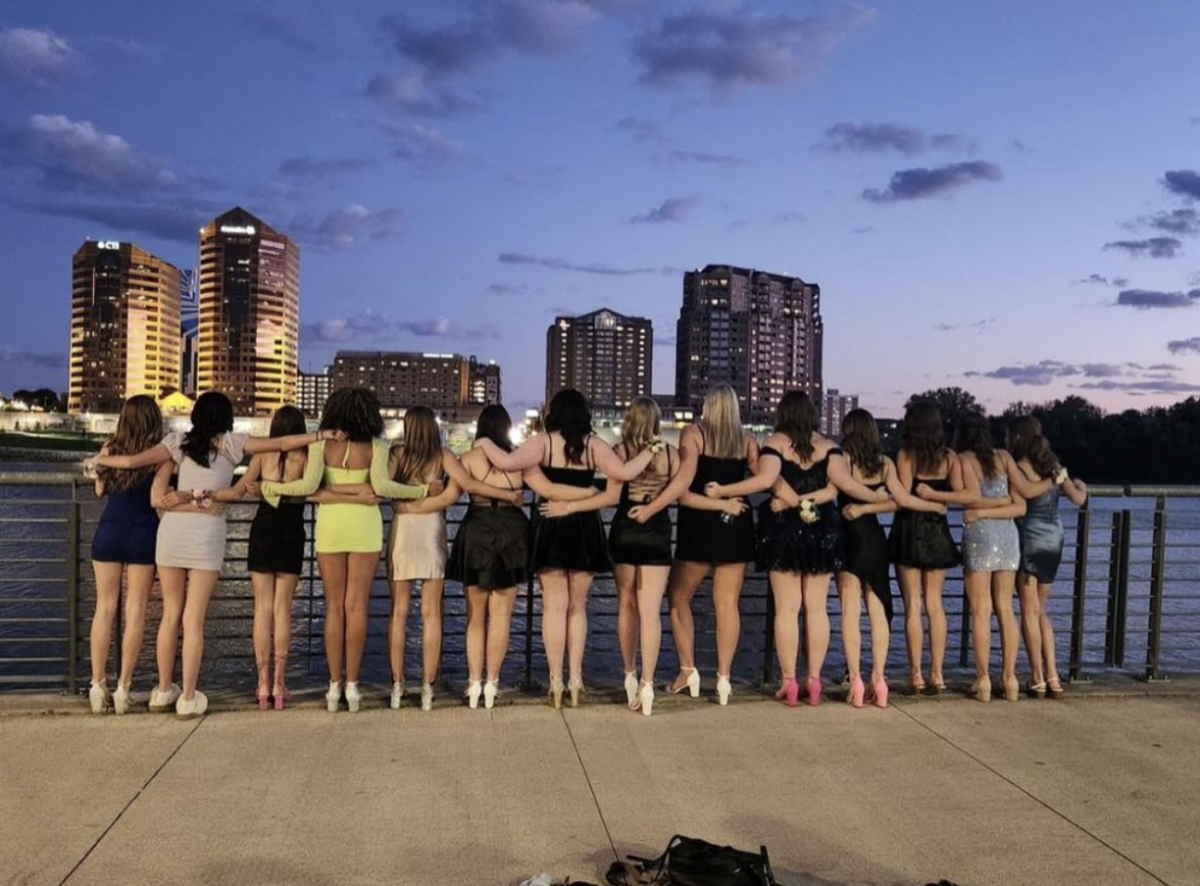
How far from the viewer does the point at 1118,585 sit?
7.20 m

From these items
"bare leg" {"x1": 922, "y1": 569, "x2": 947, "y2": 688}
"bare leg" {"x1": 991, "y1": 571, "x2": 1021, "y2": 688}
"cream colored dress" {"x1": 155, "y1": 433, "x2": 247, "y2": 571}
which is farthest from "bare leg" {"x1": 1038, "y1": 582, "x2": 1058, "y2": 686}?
"cream colored dress" {"x1": 155, "y1": 433, "x2": 247, "y2": 571}

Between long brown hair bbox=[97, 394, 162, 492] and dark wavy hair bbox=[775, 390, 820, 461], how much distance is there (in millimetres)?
3731

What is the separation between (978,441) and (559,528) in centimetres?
286

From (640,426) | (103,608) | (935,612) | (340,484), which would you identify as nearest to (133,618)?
(103,608)

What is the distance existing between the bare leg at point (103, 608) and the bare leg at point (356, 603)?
1.32 metres

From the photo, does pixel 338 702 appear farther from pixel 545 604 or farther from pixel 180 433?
pixel 180 433

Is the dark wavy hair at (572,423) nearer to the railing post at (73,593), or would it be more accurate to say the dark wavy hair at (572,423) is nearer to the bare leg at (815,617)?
the bare leg at (815,617)

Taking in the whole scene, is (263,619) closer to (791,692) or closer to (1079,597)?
(791,692)

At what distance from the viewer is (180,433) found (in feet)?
19.0

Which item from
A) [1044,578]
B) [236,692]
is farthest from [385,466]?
[1044,578]

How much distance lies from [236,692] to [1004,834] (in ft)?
15.2

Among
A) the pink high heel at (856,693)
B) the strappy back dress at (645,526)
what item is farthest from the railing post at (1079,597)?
the strappy back dress at (645,526)

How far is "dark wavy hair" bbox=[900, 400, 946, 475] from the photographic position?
629 centimetres

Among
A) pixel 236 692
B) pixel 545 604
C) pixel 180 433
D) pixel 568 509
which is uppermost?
pixel 180 433
